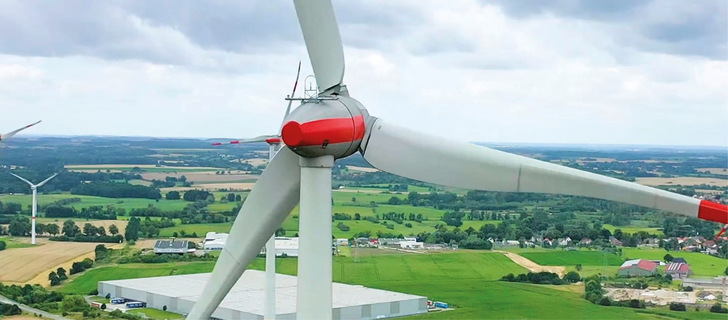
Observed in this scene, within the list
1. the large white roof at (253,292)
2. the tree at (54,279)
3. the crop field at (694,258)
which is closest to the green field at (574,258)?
the crop field at (694,258)

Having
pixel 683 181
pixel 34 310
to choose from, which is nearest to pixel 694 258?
pixel 34 310

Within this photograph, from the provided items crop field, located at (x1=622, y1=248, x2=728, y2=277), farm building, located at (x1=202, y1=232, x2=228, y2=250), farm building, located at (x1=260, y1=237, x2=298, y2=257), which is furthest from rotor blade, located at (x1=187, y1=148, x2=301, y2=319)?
farm building, located at (x1=202, y1=232, x2=228, y2=250)

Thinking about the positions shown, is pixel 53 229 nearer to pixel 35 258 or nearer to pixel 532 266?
pixel 35 258

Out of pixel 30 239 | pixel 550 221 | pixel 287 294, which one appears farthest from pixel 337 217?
pixel 287 294

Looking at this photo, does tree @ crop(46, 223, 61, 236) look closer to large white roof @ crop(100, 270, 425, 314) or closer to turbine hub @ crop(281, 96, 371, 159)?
large white roof @ crop(100, 270, 425, 314)

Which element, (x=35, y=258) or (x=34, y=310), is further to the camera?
(x=35, y=258)

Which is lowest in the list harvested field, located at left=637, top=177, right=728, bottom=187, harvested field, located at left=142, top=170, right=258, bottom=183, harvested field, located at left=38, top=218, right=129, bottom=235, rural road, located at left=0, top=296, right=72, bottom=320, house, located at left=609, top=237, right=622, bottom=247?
rural road, located at left=0, top=296, right=72, bottom=320
